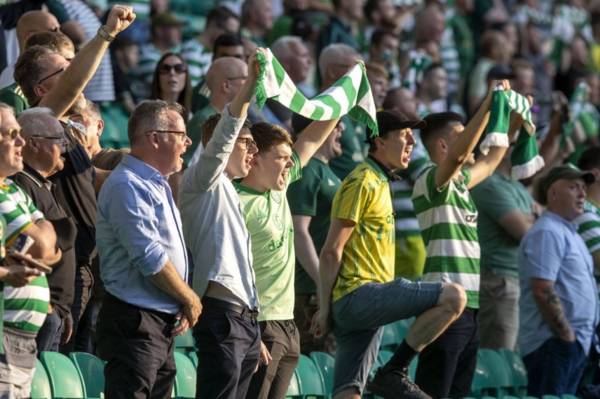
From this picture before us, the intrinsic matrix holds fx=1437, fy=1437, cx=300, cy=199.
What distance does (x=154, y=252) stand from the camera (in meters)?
5.78

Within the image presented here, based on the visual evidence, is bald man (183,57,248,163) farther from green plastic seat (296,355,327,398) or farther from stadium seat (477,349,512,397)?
stadium seat (477,349,512,397)

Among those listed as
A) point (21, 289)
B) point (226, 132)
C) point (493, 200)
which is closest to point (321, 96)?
point (226, 132)

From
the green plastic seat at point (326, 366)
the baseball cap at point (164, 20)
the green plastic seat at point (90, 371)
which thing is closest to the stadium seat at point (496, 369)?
the green plastic seat at point (326, 366)

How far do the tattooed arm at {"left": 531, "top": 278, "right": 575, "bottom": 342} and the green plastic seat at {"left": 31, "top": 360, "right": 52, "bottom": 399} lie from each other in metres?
3.78

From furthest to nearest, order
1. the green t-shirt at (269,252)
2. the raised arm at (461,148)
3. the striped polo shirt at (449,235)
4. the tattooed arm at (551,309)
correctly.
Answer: the tattooed arm at (551,309) < the striped polo shirt at (449,235) < the raised arm at (461,148) < the green t-shirt at (269,252)

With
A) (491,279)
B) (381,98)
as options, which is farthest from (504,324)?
(381,98)

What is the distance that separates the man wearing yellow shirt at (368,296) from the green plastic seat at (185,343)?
0.80 meters

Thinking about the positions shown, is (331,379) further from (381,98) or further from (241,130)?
(381,98)

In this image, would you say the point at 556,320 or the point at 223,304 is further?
the point at 556,320

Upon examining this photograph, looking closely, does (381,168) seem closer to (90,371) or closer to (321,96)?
(321,96)

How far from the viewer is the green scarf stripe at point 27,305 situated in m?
5.41

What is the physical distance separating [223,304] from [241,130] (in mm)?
797

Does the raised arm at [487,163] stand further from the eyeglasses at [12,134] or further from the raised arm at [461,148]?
the eyeglasses at [12,134]

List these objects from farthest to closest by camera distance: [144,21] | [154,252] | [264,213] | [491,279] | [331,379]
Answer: [144,21], [491,279], [331,379], [264,213], [154,252]
